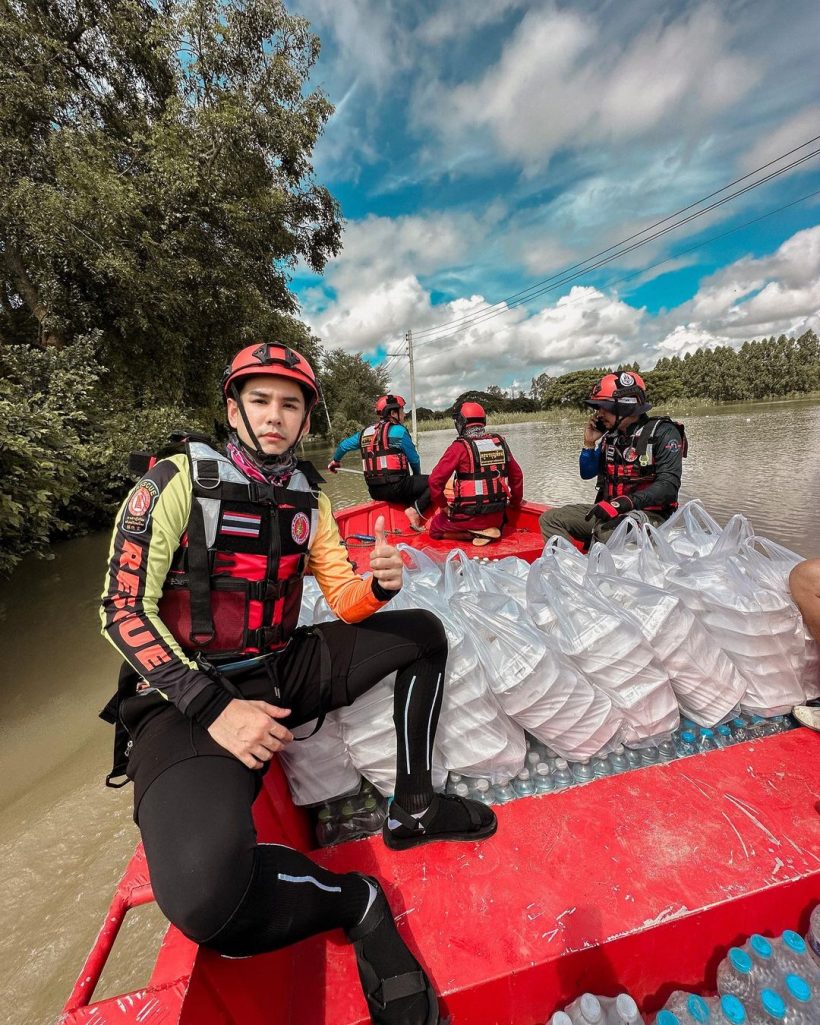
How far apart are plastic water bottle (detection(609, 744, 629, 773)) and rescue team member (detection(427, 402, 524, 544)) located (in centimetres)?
281

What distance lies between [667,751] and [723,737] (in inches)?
10.1

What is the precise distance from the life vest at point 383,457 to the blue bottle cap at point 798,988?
5.29m

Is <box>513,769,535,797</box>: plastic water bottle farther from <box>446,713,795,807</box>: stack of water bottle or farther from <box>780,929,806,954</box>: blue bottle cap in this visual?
<box>780,929,806,954</box>: blue bottle cap

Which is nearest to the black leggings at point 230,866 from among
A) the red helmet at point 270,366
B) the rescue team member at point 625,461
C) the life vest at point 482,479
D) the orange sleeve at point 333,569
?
the orange sleeve at point 333,569

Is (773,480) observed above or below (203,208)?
below

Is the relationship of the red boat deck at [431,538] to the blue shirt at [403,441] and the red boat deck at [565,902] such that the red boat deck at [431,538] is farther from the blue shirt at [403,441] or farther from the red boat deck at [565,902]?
the red boat deck at [565,902]

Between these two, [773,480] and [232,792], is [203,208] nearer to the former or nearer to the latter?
[232,792]

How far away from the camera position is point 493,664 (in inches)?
64.1

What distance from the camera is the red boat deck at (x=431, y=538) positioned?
434 cm

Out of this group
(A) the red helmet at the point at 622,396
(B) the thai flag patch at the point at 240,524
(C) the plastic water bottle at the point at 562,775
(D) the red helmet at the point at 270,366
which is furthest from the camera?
(A) the red helmet at the point at 622,396

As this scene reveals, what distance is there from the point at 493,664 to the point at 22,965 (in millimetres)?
2369

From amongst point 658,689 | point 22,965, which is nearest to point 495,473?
point 658,689

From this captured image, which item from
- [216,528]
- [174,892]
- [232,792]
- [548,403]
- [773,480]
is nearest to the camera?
[174,892]

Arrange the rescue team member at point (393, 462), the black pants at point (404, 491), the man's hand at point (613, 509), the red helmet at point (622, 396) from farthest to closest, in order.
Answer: the black pants at point (404, 491) → the rescue team member at point (393, 462) → the red helmet at point (622, 396) → the man's hand at point (613, 509)
